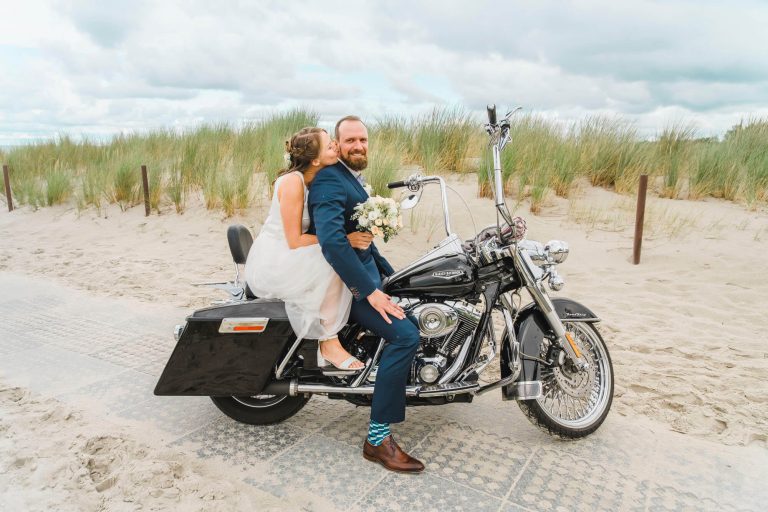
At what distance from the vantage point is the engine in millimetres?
3109

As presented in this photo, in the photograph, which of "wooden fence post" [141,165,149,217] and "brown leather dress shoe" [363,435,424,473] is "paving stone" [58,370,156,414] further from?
"wooden fence post" [141,165,149,217]

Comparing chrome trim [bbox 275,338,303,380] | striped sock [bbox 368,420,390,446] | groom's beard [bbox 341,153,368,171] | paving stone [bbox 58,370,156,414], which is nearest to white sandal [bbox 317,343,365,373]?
chrome trim [bbox 275,338,303,380]

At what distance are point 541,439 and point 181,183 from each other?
355 inches

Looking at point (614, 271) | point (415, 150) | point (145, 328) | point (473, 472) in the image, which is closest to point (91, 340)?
point (145, 328)

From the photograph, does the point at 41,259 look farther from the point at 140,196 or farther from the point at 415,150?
the point at 415,150

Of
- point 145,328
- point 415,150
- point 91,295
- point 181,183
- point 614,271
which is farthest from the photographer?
point 415,150

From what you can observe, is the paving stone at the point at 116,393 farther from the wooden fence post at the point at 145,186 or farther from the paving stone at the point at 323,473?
the wooden fence post at the point at 145,186

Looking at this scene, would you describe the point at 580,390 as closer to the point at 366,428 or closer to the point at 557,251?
the point at 557,251

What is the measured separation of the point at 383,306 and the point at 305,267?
0.45m

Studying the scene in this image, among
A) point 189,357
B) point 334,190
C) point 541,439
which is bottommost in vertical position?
point 541,439

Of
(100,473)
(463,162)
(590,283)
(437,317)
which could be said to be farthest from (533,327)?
(463,162)

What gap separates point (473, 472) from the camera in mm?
3080

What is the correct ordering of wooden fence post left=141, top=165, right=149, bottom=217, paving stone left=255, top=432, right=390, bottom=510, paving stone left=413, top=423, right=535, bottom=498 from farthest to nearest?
1. wooden fence post left=141, top=165, right=149, bottom=217
2. paving stone left=413, top=423, right=535, bottom=498
3. paving stone left=255, top=432, right=390, bottom=510

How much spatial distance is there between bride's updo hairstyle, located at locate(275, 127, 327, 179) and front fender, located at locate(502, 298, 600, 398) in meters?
1.41
